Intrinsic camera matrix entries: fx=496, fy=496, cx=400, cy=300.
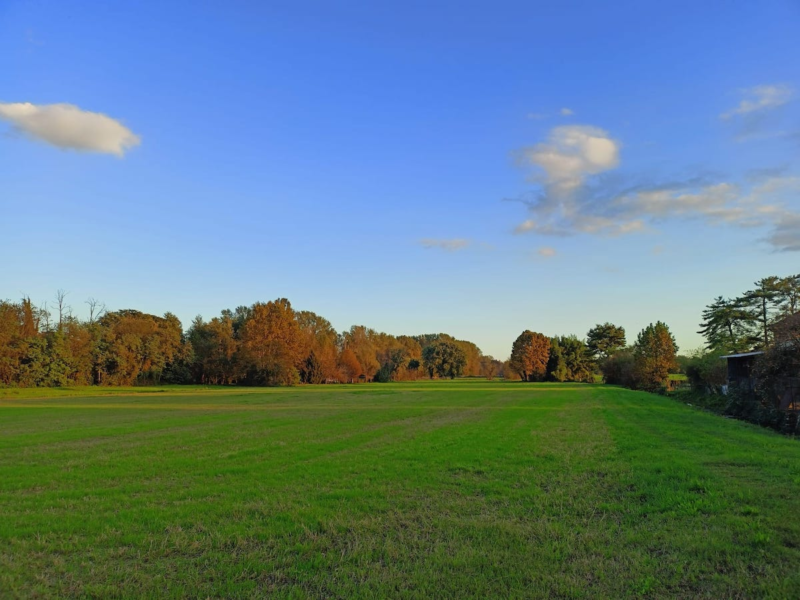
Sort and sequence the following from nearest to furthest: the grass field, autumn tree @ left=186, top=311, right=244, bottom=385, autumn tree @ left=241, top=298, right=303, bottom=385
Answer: the grass field → autumn tree @ left=241, top=298, right=303, bottom=385 → autumn tree @ left=186, top=311, right=244, bottom=385

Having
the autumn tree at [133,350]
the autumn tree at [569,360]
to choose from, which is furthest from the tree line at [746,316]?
the autumn tree at [133,350]

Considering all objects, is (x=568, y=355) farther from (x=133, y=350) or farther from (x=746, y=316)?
(x=133, y=350)

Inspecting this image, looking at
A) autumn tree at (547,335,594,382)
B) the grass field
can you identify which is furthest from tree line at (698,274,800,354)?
the grass field

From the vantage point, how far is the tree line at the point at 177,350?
54000 millimetres

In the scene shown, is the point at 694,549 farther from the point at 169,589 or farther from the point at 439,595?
the point at 169,589

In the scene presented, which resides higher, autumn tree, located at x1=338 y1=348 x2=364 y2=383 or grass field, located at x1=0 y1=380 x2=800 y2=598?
grass field, located at x1=0 y1=380 x2=800 y2=598

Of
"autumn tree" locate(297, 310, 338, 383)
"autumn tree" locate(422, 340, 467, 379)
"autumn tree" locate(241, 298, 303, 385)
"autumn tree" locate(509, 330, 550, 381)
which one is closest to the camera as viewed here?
"autumn tree" locate(241, 298, 303, 385)

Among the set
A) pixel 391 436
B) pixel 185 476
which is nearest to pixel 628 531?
pixel 185 476

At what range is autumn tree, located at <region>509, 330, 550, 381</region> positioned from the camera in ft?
310

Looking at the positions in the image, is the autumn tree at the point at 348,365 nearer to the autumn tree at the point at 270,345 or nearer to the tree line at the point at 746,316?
the autumn tree at the point at 270,345

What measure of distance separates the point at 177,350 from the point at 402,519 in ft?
230

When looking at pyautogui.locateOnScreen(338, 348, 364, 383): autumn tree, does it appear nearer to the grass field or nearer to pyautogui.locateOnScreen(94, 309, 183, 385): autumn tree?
pyautogui.locateOnScreen(94, 309, 183, 385): autumn tree

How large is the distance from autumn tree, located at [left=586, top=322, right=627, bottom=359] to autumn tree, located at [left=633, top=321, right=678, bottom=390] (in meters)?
40.0

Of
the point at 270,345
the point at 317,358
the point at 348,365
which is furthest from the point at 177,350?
the point at 348,365
